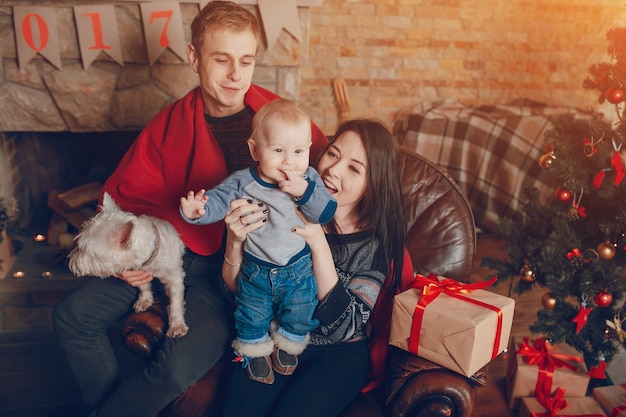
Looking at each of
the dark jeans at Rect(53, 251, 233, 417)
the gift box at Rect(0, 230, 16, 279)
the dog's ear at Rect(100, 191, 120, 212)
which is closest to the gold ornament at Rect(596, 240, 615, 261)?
the dark jeans at Rect(53, 251, 233, 417)

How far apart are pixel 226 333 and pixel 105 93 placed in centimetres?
159

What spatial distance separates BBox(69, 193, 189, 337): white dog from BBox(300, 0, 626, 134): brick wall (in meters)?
2.73

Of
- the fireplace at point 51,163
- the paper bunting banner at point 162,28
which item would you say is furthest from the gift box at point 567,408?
the fireplace at point 51,163

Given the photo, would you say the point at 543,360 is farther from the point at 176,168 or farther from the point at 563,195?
the point at 176,168

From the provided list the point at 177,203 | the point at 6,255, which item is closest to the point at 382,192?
the point at 177,203

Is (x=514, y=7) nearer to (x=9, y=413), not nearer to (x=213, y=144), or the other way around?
(x=213, y=144)

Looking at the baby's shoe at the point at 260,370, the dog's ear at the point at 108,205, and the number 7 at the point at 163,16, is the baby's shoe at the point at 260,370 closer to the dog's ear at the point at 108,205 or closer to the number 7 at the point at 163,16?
the dog's ear at the point at 108,205

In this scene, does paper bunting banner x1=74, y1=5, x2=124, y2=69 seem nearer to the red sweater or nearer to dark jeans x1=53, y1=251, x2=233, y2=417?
the red sweater

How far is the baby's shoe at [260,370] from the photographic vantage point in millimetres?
1578

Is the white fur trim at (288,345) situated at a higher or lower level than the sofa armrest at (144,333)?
higher

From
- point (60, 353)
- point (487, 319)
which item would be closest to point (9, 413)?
point (60, 353)

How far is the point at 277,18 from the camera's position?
263 centimetres

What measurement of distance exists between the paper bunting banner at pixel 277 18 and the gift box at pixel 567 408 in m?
2.01

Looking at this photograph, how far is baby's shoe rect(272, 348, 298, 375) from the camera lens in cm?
160
